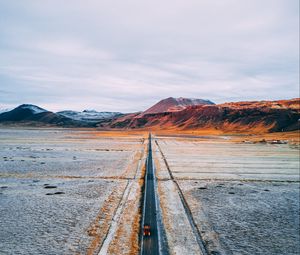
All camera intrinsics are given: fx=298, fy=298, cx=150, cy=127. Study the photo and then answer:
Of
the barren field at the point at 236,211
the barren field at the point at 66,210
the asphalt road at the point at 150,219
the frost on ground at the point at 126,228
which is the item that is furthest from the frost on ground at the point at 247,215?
the barren field at the point at 66,210

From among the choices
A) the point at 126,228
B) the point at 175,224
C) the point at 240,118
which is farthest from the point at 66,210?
the point at 240,118

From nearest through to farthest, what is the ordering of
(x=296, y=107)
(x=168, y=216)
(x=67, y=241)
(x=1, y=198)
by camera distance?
(x=67, y=241) < (x=168, y=216) < (x=1, y=198) < (x=296, y=107)

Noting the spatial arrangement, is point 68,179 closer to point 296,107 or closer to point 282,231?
point 282,231

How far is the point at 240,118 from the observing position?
116m

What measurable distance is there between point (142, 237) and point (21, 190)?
7.02 metres

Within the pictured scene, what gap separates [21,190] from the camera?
12102 millimetres

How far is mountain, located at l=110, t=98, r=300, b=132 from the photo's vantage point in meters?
101

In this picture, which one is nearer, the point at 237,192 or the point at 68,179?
the point at 237,192

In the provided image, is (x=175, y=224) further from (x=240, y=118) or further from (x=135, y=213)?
(x=240, y=118)

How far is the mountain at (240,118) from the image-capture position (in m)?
101

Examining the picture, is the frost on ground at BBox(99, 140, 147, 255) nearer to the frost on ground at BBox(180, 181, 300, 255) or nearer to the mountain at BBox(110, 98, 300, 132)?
the frost on ground at BBox(180, 181, 300, 255)

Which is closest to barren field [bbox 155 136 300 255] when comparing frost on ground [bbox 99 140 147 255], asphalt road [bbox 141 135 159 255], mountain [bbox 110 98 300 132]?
asphalt road [bbox 141 135 159 255]

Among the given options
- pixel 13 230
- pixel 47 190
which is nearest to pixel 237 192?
pixel 47 190

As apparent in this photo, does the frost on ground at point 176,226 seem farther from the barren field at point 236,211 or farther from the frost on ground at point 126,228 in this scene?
the frost on ground at point 126,228
